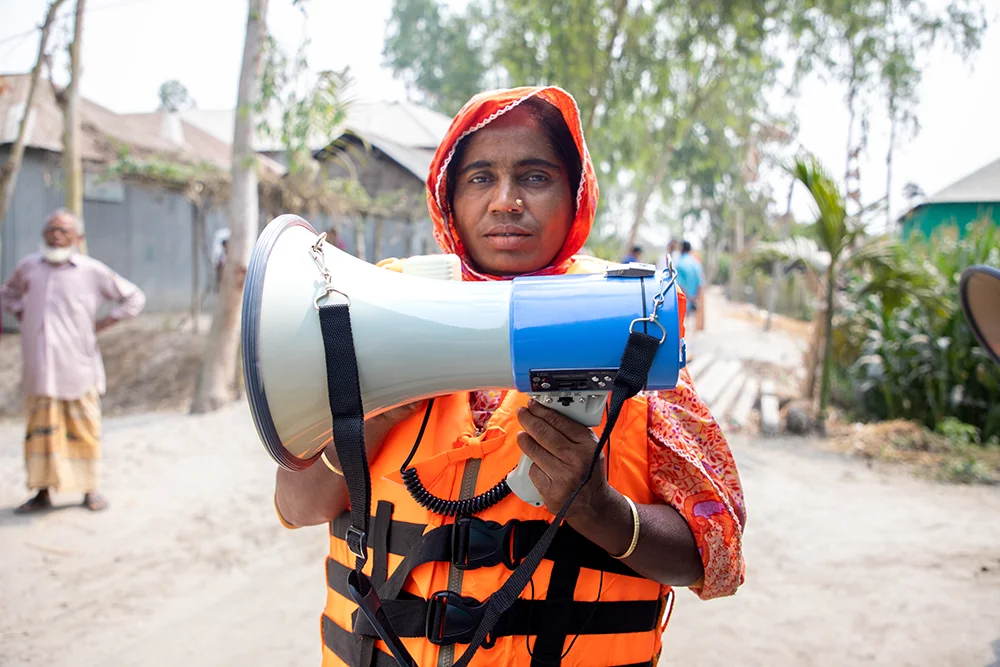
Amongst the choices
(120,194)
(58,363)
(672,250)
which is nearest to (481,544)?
(672,250)

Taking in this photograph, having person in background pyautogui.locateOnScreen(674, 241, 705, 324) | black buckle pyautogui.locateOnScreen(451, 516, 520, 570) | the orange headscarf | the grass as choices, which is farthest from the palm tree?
black buckle pyautogui.locateOnScreen(451, 516, 520, 570)

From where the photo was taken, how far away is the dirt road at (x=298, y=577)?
10.5ft

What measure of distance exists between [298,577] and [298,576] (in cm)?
1

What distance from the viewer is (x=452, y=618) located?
1.16m

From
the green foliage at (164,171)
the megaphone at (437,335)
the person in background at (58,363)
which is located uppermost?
the green foliage at (164,171)

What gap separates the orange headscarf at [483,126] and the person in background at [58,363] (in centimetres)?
403

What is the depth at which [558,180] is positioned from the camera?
1.46 metres

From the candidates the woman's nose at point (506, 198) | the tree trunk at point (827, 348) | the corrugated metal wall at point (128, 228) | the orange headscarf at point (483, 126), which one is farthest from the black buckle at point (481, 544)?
the corrugated metal wall at point (128, 228)

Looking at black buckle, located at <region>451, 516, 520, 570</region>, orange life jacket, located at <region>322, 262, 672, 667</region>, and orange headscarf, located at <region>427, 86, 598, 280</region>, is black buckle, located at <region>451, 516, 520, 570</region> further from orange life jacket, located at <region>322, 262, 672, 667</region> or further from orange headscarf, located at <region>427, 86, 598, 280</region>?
orange headscarf, located at <region>427, 86, 598, 280</region>

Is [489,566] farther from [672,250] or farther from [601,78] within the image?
[601,78]

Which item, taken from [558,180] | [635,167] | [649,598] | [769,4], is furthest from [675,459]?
[635,167]

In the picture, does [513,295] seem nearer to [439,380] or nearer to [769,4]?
[439,380]

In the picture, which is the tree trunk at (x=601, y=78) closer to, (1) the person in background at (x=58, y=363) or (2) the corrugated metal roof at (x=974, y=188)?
(1) the person in background at (x=58, y=363)

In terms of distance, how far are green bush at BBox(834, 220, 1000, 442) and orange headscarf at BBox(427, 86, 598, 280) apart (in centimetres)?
618
